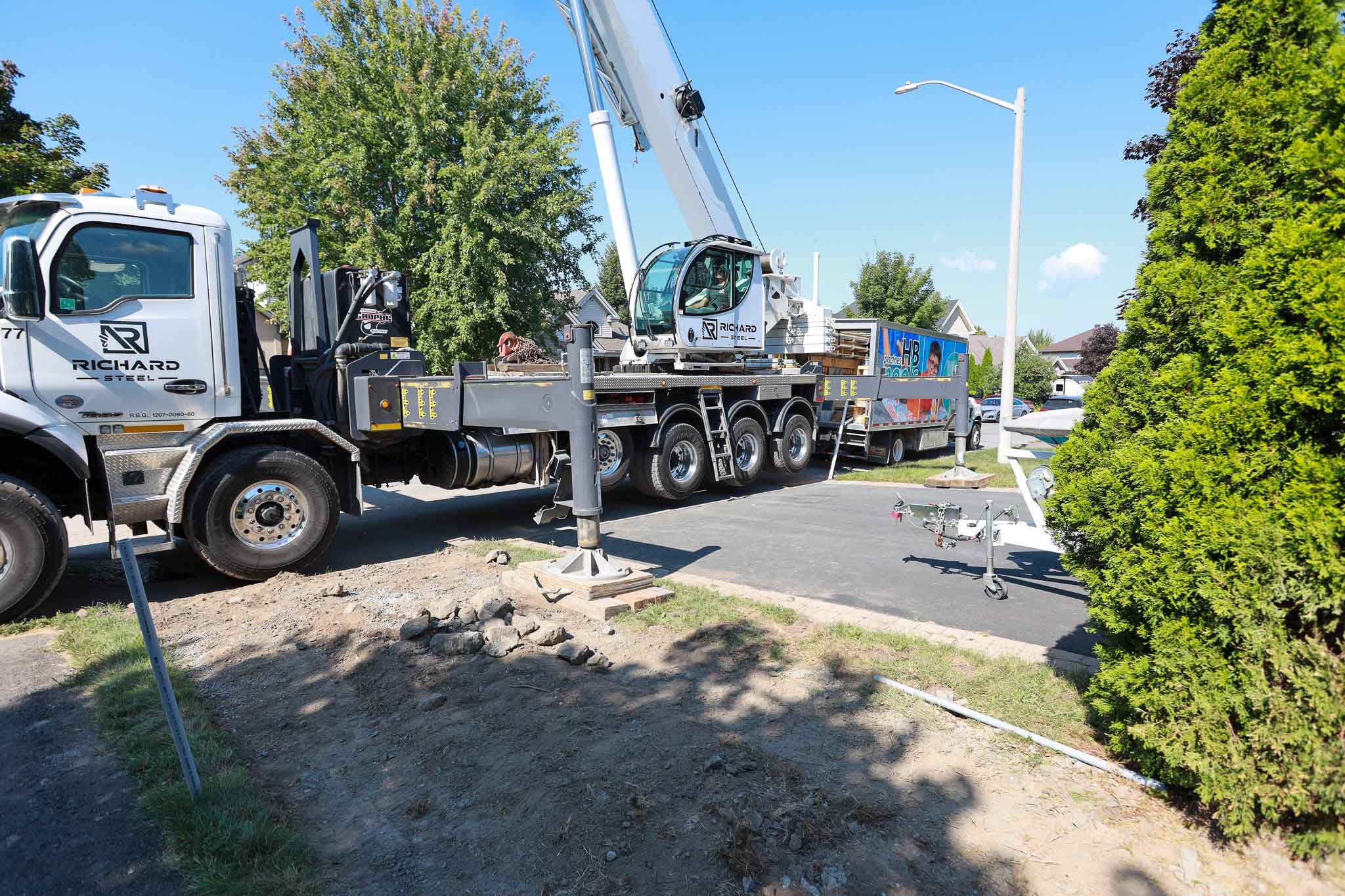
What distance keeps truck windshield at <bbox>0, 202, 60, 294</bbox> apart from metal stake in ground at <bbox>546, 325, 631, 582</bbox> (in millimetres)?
4031

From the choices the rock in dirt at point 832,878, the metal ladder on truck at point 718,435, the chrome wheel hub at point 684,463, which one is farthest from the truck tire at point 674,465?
the rock in dirt at point 832,878

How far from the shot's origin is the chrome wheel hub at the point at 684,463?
34.0ft

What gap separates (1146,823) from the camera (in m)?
2.83

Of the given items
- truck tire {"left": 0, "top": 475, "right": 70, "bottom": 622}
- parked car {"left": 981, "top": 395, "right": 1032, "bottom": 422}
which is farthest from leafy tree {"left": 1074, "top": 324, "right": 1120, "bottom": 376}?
truck tire {"left": 0, "top": 475, "right": 70, "bottom": 622}

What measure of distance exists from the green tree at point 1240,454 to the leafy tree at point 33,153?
13.7m

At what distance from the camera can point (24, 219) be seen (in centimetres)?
553

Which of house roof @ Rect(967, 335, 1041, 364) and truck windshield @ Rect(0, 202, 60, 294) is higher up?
house roof @ Rect(967, 335, 1041, 364)

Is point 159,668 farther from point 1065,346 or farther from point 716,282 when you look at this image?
point 1065,346

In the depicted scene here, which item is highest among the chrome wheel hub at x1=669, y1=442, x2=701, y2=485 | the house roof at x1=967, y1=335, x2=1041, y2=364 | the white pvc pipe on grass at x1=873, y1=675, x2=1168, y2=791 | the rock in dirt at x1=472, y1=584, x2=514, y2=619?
the house roof at x1=967, y1=335, x2=1041, y2=364

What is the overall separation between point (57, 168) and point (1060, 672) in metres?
15.2

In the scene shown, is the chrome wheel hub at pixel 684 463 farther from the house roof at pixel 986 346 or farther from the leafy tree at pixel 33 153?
the house roof at pixel 986 346

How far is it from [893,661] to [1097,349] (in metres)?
33.8

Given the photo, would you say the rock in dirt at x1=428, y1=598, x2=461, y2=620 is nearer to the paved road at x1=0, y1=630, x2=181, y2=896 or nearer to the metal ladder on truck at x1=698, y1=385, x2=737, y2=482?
the paved road at x1=0, y1=630, x2=181, y2=896

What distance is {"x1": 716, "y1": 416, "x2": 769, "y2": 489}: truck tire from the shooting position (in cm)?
1127
